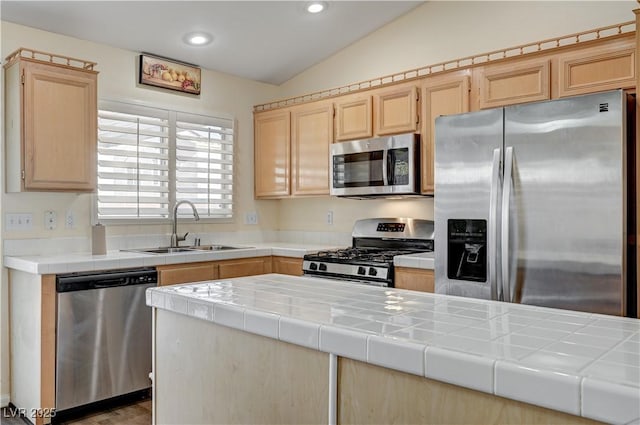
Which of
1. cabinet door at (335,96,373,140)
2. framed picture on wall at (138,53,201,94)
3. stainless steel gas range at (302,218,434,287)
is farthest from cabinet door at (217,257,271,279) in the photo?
framed picture on wall at (138,53,201,94)

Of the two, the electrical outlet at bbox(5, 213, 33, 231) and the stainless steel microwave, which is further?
the stainless steel microwave

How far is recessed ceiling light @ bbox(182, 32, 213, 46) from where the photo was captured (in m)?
3.73

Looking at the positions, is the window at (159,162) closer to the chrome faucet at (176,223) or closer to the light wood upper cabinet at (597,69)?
the chrome faucet at (176,223)

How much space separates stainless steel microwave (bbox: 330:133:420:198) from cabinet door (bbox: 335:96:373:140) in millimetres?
88

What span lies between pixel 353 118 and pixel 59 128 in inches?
78.5

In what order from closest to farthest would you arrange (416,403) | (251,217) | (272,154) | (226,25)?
(416,403) < (226,25) < (272,154) < (251,217)

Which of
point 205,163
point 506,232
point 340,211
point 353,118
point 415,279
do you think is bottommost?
point 415,279

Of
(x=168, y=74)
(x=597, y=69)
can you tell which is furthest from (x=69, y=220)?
(x=597, y=69)

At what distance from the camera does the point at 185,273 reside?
342 centimetres

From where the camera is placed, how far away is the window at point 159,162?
365 centimetres

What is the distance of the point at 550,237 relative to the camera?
2.44m

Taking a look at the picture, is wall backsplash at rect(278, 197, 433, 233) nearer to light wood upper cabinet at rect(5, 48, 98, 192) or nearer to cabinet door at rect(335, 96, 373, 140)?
cabinet door at rect(335, 96, 373, 140)

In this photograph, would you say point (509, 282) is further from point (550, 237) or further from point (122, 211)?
point (122, 211)

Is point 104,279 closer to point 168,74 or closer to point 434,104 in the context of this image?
point 168,74
